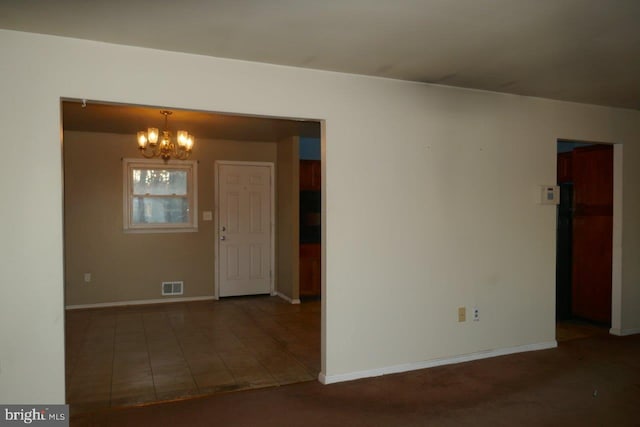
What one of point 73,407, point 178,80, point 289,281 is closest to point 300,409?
point 73,407

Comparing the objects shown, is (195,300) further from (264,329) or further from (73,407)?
(73,407)

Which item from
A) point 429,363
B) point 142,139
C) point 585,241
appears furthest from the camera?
point 585,241

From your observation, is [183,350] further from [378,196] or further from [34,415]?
[378,196]

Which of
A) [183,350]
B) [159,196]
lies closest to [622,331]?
[183,350]

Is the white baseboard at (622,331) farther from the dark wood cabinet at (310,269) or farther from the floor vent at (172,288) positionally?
the floor vent at (172,288)

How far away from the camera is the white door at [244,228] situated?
6.86 m

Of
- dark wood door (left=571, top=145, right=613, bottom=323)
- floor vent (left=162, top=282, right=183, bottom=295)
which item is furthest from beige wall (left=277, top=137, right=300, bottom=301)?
dark wood door (left=571, top=145, right=613, bottom=323)

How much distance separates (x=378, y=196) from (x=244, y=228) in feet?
12.0

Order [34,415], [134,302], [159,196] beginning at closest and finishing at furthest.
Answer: [34,415] → [134,302] → [159,196]

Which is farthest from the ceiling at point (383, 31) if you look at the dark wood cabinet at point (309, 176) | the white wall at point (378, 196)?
the dark wood cabinet at point (309, 176)

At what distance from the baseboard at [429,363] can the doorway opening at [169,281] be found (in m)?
0.24

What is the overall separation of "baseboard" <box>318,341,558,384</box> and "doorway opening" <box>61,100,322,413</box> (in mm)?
238

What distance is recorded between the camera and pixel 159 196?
6.55 metres

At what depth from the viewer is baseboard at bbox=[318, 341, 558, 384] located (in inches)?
140
